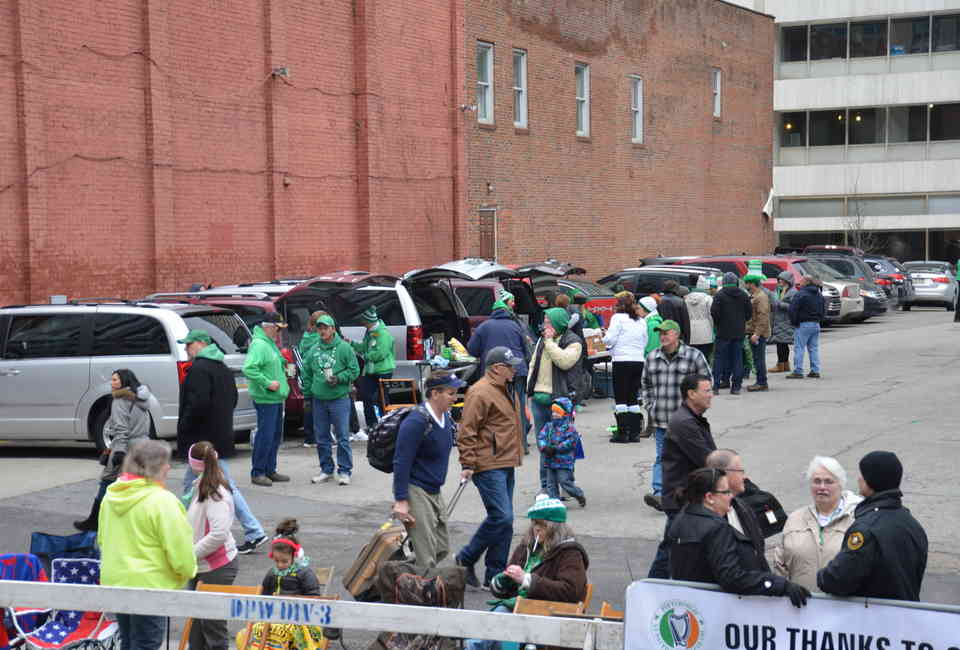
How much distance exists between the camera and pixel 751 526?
22.3 ft

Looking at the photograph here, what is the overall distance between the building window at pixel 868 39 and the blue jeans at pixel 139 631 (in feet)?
→ 166

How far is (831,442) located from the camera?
1516cm

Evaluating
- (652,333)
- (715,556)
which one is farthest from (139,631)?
(652,333)

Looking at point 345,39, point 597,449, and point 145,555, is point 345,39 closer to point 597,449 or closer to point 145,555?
point 597,449

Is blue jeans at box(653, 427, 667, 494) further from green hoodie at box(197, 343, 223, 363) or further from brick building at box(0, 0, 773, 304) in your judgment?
brick building at box(0, 0, 773, 304)

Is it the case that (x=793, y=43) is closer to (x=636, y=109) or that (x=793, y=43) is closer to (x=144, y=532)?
(x=636, y=109)

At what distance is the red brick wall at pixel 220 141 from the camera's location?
65.0 ft

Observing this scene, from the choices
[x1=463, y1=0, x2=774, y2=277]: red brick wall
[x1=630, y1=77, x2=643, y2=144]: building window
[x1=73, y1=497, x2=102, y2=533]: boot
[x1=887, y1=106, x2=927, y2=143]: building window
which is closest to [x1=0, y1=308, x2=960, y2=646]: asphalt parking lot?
[x1=73, y1=497, x2=102, y2=533]: boot

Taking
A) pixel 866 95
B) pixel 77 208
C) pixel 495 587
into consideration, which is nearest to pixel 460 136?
pixel 77 208

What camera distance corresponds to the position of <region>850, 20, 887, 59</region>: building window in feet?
171

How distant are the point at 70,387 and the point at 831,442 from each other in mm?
9268

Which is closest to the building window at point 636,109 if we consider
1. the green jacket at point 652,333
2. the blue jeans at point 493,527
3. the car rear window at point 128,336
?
the green jacket at point 652,333

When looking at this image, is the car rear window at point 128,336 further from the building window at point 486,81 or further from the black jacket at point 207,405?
the building window at point 486,81

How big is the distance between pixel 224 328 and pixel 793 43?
42.9 m
